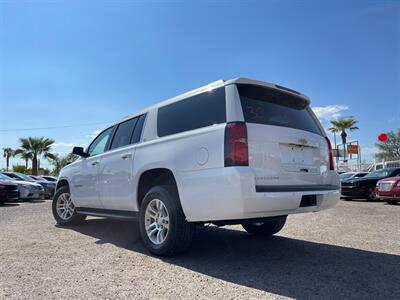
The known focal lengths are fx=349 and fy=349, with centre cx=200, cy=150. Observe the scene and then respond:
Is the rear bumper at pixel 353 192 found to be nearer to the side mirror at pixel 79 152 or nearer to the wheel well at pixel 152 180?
the side mirror at pixel 79 152

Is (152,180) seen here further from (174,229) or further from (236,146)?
(236,146)

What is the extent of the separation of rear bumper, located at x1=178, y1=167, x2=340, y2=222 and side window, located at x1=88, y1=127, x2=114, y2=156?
2712 mm

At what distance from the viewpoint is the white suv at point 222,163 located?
11.8 feet

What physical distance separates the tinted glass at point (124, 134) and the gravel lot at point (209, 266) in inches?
60.9

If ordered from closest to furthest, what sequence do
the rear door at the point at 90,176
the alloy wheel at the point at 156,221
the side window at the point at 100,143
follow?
the alloy wheel at the point at 156,221
the rear door at the point at 90,176
the side window at the point at 100,143

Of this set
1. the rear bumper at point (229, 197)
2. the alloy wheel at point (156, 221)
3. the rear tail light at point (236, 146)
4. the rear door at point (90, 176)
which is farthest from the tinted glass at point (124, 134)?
the rear tail light at point (236, 146)

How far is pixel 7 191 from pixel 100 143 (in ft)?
30.1

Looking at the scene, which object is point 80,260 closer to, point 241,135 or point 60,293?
point 60,293

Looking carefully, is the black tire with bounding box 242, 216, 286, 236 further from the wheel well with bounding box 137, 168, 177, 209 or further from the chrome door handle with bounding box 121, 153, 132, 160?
the chrome door handle with bounding box 121, 153, 132, 160

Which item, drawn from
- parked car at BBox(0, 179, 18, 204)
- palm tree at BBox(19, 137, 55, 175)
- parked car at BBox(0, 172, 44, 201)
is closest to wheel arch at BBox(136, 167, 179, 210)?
parked car at BBox(0, 179, 18, 204)

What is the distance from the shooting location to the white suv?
11.8 feet

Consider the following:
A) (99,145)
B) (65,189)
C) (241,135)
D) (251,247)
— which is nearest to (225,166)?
(241,135)

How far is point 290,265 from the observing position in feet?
13.0

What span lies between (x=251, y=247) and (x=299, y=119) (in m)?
1.91
